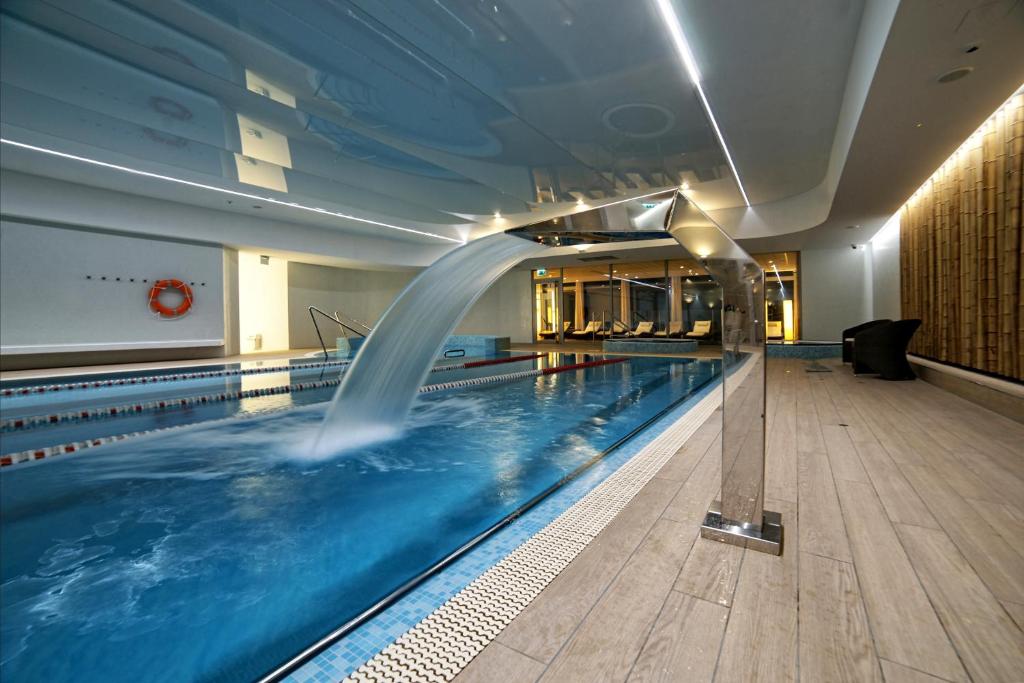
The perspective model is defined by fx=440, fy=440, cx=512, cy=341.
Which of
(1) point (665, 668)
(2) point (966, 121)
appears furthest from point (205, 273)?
(2) point (966, 121)

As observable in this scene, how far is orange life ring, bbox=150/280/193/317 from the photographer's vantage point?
934 cm

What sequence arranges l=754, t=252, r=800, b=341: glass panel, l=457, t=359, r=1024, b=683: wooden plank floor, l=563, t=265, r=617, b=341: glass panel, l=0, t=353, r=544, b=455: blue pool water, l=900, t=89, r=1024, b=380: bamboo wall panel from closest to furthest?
l=457, t=359, r=1024, b=683: wooden plank floor < l=900, t=89, r=1024, b=380: bamboo wall panel < l=0, t=353, r=544, b=455: blue pool water < l=754, t=252, r=800, b=341: glass panel < l=563, t=265, r=617, b=341: glass panel

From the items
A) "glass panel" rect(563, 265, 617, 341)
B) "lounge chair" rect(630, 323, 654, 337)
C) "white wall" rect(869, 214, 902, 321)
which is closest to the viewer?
"white wall" rect(869, 214, 902, 321)

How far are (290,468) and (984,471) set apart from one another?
13.2ft

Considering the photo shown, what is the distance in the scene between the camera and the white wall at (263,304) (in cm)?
1245

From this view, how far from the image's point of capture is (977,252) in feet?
14.7

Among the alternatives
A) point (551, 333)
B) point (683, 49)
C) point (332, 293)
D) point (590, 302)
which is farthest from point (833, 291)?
point (332, 293)

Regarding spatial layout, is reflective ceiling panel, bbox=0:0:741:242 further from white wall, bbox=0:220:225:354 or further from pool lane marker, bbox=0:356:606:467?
pool lane marker, bbox=0:356:606:467

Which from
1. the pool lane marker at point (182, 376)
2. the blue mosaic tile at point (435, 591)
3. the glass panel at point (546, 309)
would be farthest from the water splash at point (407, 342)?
the glass panel at point (546, 309)

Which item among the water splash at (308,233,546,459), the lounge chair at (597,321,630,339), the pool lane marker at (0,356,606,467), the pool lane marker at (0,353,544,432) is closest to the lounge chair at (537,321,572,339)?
the lounge chair at (597,321,630,339)

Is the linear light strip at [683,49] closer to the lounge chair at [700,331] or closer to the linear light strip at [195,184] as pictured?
the linear light strip at [195,184]

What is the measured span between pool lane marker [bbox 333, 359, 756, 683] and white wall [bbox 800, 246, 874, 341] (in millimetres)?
11057

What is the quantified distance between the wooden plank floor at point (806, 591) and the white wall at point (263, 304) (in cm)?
1315

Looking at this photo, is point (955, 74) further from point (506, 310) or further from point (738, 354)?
point (506, 310)
